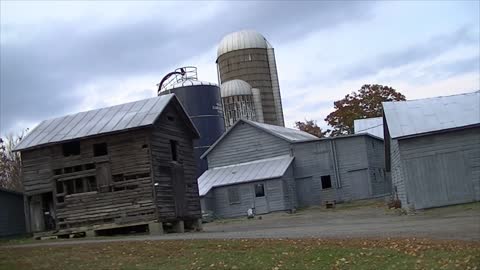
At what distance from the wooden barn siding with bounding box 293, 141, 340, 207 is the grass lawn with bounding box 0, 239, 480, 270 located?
34451mm

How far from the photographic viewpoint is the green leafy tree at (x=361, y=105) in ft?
253

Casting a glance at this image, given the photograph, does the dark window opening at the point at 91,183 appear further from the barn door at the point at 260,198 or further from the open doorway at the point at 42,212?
the barn door at the point at 260,198

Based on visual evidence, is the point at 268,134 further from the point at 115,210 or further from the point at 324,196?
the point at 115,210

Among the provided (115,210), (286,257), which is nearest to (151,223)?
(115,210)

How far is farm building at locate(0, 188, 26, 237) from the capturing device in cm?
4038

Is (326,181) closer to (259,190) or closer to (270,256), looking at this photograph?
(259,190)

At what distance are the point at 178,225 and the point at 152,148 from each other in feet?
15.3

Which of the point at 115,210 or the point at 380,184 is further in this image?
the point at 380,184

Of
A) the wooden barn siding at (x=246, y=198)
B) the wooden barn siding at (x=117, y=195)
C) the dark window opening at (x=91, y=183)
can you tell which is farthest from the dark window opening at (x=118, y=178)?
the wooden barn siding at (x=246, y=198)

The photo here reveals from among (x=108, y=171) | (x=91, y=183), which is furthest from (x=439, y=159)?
(x=91, y=183)

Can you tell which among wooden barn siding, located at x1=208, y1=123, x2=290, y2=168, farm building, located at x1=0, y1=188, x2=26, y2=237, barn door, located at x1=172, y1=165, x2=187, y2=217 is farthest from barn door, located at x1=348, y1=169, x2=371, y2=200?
farm building, located at x1=0, y1=188, x2=26, y2=237

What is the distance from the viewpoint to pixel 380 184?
5438 cm

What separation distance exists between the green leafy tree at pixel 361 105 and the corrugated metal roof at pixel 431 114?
3892cm

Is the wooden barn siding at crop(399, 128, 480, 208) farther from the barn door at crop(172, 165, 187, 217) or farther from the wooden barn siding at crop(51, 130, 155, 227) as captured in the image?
the wooden barn siding at crop(51, 130, 155, 227)
